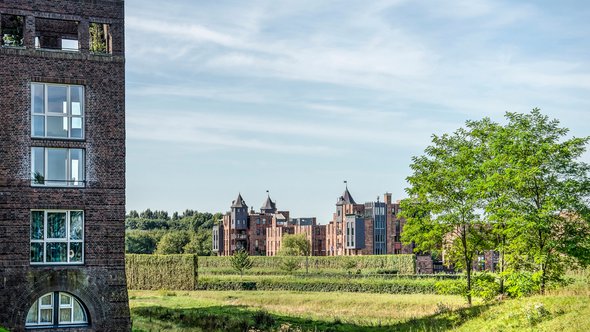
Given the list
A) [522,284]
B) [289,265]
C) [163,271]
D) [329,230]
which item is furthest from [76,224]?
[329,230]

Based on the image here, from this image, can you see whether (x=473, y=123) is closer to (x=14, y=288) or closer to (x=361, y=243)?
(x=14, y=288)

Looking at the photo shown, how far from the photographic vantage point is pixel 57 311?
28547 millimetres

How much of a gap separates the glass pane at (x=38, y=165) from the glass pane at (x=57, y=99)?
5.55 ft

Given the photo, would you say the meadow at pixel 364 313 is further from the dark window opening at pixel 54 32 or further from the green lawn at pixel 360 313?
the dark window opening at pixel 54 32

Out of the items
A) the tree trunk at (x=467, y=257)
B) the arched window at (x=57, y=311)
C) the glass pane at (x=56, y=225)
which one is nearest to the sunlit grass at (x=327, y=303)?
the tree trunk at (x=467, y=257)

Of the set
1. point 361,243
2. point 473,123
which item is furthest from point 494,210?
point 361,243

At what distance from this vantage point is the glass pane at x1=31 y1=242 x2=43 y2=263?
2834 centimetres

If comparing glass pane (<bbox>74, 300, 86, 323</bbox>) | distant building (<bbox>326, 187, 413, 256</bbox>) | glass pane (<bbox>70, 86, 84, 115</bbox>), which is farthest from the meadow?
distant building (<bbox>326, 187, 413, 256</bbox>)

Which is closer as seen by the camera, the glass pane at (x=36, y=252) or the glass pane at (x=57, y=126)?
the glass pane at (x=36, y=252)

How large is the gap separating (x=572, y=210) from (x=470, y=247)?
8090 mm

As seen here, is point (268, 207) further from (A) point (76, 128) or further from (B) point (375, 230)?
(A) point (76, 128)

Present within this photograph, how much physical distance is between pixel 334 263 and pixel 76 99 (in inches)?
2855

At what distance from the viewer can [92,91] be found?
29.7m

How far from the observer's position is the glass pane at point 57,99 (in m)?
29.1
